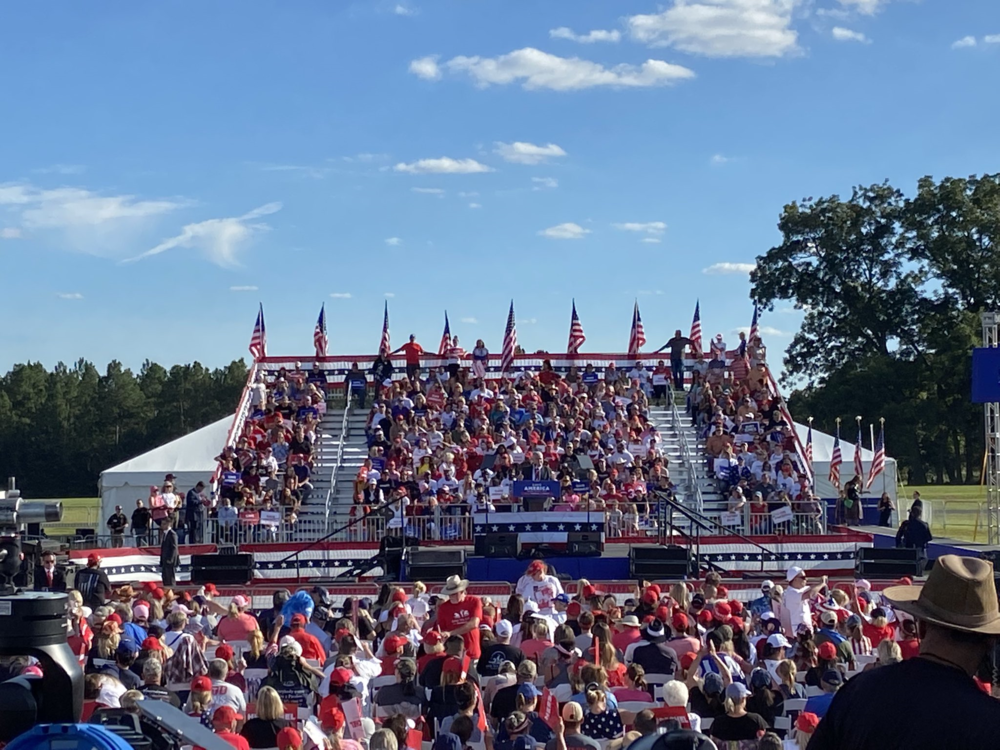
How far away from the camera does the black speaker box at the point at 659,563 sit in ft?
77.5

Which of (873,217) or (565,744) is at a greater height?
(873,217)

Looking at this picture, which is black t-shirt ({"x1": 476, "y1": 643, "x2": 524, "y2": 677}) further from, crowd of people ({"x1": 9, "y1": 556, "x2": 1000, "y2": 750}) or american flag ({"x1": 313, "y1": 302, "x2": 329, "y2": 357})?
american flag ({"x1": 313, "y1": 302, "x2": 329, "y2": 357})

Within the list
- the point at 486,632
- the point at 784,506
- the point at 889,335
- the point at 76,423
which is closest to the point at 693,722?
the point at 486,632

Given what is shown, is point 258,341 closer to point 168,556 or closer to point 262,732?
point 168,556

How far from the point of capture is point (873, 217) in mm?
70312

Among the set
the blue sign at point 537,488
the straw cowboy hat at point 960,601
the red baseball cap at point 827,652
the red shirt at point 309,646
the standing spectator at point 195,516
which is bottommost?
the red shirt at point 309,646

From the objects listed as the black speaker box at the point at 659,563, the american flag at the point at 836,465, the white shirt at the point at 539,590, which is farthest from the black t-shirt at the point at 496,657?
the american flag at the point at 836,465

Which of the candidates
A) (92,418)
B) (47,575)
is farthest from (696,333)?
(92,418)

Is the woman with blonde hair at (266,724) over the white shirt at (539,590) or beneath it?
beneath

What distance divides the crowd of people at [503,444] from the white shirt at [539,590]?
10.0 metres

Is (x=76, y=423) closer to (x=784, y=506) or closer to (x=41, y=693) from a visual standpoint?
(x=784, y=506)

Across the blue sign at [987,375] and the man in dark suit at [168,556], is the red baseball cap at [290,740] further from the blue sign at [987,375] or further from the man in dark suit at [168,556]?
the blue sign at [987,375]

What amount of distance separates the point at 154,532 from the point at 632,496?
33.4 ft

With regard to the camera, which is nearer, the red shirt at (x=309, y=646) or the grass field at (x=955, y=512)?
the red shirt at (x=309, y=646)
